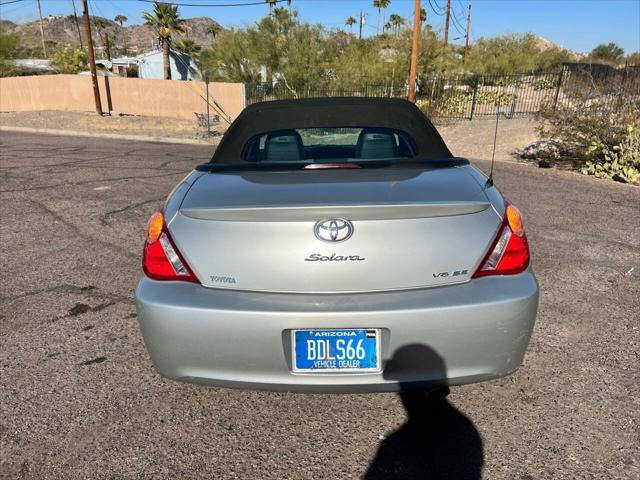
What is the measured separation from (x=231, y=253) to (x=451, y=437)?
4.47ft

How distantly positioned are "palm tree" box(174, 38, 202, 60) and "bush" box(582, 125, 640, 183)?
133 ft

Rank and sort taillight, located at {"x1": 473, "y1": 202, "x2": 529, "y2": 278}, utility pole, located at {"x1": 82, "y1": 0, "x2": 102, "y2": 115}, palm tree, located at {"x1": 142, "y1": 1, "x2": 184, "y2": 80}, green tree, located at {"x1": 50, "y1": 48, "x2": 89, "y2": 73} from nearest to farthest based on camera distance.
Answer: taillight, located at {"x1": 473, "y1": 202, "x2": 529, "y2": 278}, utility pole, located at {"x1": 82, "y1": 0, "x2": 102, "y2": 115}, palm tree, located at {"x1": 142, "y1": 1, "x2": 184, "y2": 80}, green tree, located at {"x1": 50, "y1": 48, "x2": 89, "y2": 73}

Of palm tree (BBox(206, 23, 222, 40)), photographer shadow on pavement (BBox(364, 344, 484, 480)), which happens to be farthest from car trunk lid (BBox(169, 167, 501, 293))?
palm tree (BBox(206, 23, 222, 40))

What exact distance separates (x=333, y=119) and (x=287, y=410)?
2142 mm

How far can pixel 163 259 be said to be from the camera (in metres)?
2.04

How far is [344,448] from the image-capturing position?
6.96ft

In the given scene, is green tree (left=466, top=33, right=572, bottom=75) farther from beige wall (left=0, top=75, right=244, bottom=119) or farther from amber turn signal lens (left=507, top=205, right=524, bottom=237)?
amber turn signal lens (left=507, top=205, right=524, bottom=237)

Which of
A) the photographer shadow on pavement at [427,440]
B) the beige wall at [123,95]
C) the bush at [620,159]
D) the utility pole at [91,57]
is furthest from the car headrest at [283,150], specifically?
the utility pole at [91,57]

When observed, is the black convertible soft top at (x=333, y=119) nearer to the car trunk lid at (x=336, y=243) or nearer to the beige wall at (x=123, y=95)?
the car trunk lid at (x=336, y=243)

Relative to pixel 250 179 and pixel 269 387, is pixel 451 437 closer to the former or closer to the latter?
pixel 269 387

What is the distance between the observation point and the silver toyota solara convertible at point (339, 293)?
1.84 meters

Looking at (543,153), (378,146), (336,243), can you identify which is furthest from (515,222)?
(543,153)

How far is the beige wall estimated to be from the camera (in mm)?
22906

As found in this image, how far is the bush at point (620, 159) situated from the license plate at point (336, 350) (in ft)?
28.9
